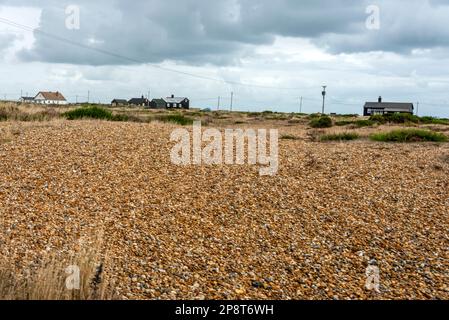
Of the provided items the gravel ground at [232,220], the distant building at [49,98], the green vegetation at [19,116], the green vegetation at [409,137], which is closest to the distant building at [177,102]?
the distant building at [49,98]

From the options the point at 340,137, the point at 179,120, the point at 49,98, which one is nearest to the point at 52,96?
the point at 49,98

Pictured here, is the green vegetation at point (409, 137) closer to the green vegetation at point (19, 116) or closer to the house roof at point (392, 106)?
the green vegetation at point (19, 116)

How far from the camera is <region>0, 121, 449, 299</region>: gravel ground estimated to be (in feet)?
19.6

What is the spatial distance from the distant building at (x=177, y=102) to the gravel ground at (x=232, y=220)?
95.8 m

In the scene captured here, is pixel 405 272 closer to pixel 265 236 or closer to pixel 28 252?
pixel 265 236

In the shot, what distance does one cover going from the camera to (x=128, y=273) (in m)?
5.86

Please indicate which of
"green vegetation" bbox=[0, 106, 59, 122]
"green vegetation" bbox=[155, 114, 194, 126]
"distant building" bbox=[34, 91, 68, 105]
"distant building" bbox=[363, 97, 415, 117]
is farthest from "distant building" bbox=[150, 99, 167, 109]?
"green vegetation" bbox=[0, 106, 59, 122]

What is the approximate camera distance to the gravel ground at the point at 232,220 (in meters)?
5.97

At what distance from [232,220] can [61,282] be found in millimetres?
3732

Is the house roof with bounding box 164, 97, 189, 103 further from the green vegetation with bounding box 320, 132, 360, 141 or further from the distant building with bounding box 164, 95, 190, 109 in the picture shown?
the green vegetation with bounding box 320, 132, 360, 141

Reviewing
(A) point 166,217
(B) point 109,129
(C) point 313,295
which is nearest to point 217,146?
(B) point 109,129

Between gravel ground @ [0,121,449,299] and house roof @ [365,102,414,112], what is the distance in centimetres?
7378

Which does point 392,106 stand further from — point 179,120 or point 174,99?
point 179,120

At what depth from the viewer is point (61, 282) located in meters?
4.84
